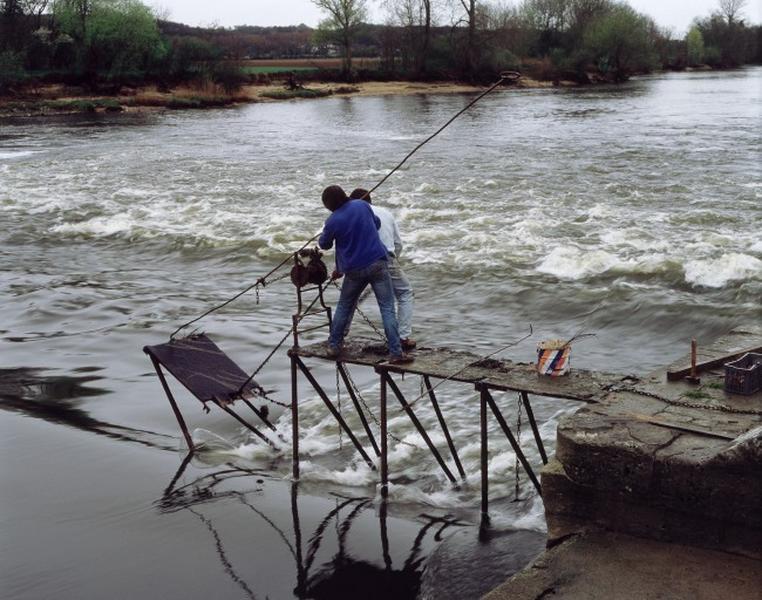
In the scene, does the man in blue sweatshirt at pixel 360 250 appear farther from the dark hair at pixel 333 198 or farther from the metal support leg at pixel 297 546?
the metal support leg at pixel 297 546

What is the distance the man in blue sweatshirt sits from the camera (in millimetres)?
8109

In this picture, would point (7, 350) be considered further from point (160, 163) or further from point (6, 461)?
point (160, 163)

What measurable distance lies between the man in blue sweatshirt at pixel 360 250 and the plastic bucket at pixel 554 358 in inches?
47.1

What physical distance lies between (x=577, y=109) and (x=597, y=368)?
37928 millimetres

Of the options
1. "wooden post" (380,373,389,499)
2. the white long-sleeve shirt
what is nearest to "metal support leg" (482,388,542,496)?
"wooden post" (380,373,389,499)

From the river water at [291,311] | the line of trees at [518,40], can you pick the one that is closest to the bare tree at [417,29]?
the line of trees at [518,40]

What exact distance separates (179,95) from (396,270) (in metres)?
57.0

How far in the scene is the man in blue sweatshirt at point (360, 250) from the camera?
8109 mm

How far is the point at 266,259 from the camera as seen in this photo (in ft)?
65.1

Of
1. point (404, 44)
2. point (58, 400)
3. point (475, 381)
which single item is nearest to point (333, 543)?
point (475, 381)

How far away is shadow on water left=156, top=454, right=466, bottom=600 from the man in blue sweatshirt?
1.38 meters

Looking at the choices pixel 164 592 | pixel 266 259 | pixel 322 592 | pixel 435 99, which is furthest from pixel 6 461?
pixel 435 99

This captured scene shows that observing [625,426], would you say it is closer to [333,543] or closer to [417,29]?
[333,543]

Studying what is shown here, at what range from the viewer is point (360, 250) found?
820cm
